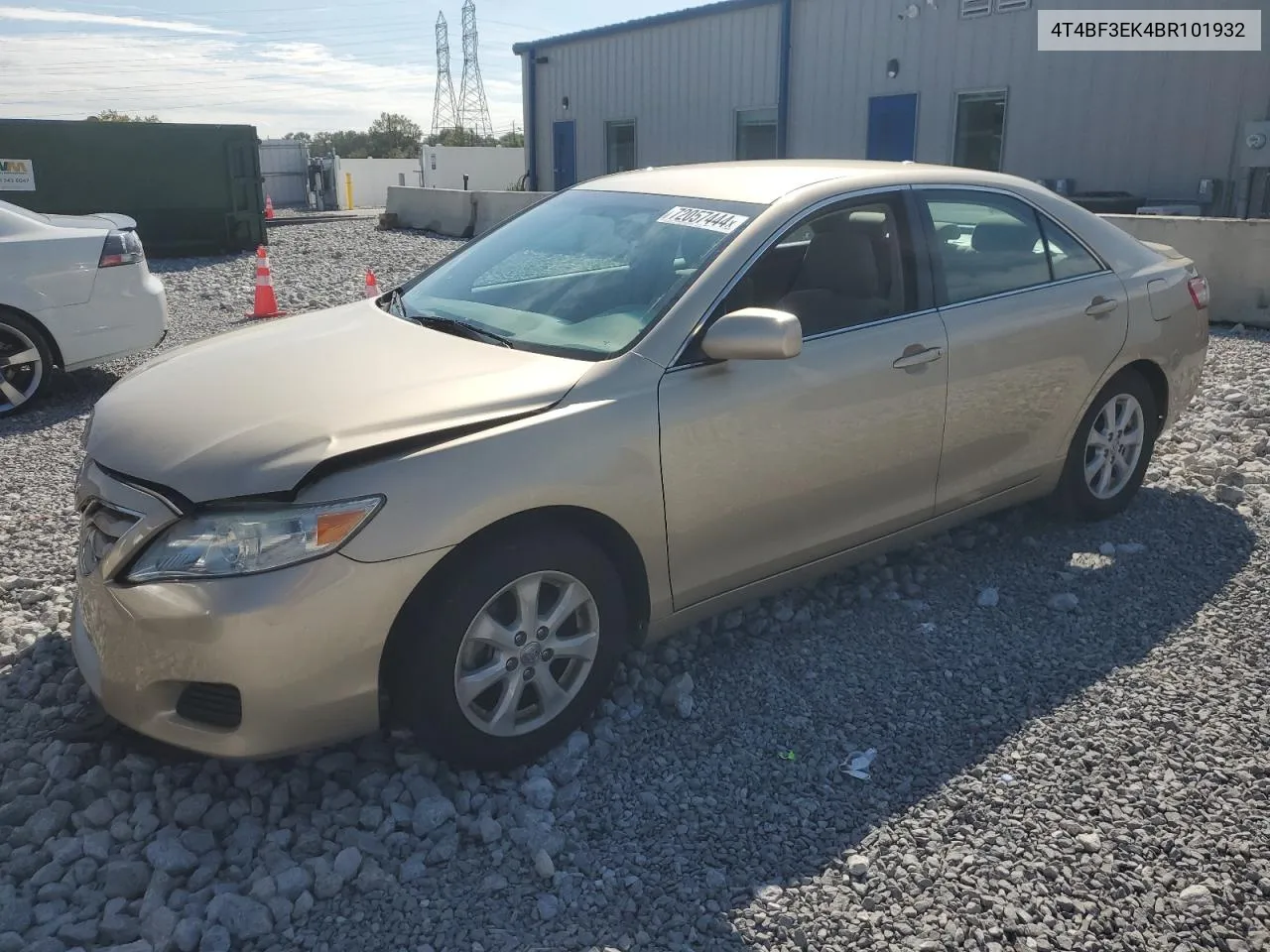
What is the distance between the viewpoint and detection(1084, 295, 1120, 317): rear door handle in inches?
174

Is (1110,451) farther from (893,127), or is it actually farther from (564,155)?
(564,155)

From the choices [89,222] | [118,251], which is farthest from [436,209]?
[118,251]

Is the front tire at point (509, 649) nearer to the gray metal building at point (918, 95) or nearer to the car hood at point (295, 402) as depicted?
the car hood at point (295, 402)

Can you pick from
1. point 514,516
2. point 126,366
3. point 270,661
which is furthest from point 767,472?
point 126,366

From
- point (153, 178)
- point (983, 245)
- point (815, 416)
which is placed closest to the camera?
point (815, 416)

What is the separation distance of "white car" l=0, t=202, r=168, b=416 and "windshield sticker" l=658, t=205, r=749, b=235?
16.1 ft

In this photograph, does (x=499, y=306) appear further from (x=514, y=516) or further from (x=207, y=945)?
(x=207, y=945)

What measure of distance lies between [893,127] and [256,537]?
17.1 meters

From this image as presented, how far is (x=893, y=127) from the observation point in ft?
57.9

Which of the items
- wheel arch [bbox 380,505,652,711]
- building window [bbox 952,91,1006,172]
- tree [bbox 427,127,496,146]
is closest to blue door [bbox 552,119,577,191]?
building window [bbox 952,91,1006,172]

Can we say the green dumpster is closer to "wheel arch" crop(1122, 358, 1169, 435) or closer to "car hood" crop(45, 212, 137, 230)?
"car hood" crop(45, 212, 137, 230)

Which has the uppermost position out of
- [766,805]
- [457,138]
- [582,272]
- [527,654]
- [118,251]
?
[457,138]

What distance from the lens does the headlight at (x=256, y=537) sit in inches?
101

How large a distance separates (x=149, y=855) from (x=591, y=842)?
1.13 meters
